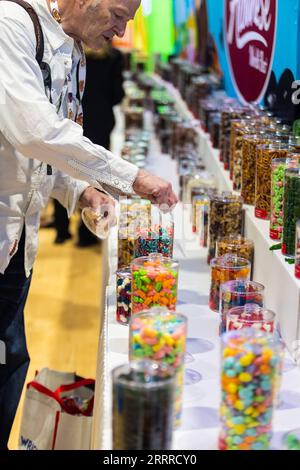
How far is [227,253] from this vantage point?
245 cm

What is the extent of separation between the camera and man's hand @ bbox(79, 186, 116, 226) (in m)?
2.74

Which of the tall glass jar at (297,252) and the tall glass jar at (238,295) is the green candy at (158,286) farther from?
the tall glass jar at (297,252)

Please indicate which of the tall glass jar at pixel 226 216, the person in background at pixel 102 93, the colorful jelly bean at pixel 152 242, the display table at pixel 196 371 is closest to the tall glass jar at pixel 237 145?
the tall glass jar at pixel 226 216

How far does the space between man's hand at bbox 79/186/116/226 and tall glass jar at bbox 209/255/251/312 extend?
53cm

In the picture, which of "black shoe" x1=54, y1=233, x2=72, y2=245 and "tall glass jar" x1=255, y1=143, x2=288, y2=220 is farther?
"black shoe" x1=54, y1=233, x2=72, y2=245

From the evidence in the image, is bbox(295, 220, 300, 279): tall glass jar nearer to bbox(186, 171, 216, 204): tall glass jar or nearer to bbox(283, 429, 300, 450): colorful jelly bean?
bbox(283, 429, 300, 450): colorful jelly bean

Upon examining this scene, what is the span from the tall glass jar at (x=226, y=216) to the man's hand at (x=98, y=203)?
355 mm

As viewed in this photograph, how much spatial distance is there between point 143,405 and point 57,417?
1360mm

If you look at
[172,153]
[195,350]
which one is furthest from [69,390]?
[172,153]

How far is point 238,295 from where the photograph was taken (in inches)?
82.5

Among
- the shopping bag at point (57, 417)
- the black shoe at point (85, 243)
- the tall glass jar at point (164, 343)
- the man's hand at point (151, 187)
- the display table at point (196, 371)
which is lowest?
the black shoe at point (85, 243)

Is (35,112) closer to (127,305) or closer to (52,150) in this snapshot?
(52,150)

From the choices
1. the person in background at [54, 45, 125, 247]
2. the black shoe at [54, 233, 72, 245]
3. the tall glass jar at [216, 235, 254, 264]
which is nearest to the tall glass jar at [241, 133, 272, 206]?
the tall glass jar at [216, 235, 254, 264]

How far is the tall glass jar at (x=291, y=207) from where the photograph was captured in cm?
206
